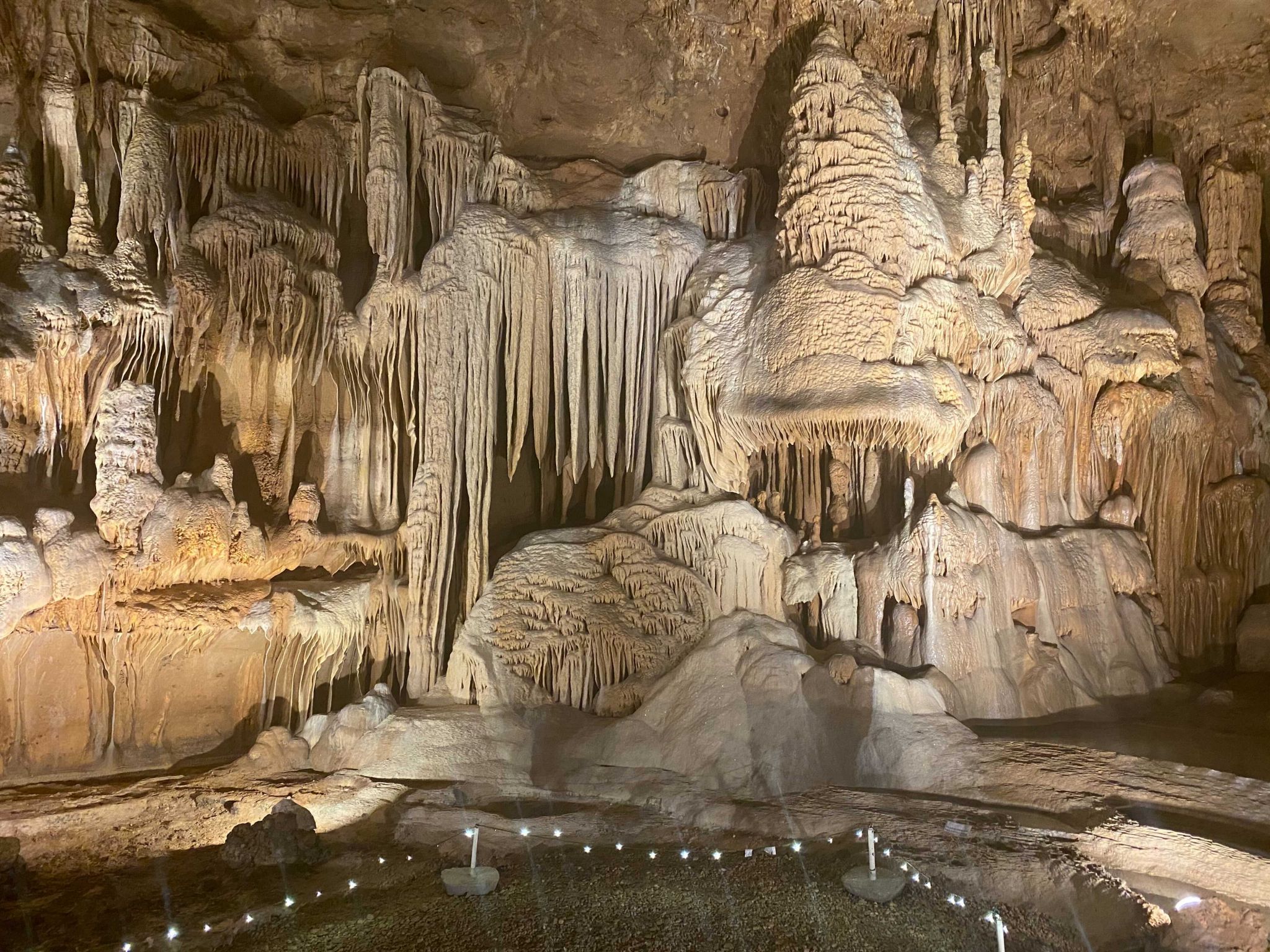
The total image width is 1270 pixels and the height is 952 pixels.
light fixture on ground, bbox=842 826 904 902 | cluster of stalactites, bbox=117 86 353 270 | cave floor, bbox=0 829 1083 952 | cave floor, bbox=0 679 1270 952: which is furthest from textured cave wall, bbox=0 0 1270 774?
light fixture on ground, bbox=842 826 904 902

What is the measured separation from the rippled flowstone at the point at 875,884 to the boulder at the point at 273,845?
3.53 metres

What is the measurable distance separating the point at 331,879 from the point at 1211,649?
969 cm

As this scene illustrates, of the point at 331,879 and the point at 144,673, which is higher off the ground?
the point at 144,673

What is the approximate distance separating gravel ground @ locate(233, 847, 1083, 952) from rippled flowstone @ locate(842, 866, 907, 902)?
44 mm

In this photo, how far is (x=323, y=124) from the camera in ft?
36.8

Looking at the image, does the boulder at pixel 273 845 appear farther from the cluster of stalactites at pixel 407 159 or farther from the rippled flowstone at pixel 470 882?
the cluster of stalactites at pixel 407 159

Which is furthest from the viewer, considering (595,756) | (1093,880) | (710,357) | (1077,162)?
(1077,162)

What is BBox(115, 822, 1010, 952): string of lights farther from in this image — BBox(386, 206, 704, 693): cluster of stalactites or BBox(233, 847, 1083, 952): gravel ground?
BBox(386, 206, 704, 693): cluster of stalactites

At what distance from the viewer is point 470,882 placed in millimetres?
5594

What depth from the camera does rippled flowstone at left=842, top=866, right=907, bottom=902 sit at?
5164mm

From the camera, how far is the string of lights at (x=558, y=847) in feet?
17.3

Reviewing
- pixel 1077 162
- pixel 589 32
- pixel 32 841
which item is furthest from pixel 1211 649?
pixel 32 841

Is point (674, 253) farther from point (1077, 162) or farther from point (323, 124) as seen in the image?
point (1077, 162)

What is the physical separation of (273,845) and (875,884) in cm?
388
